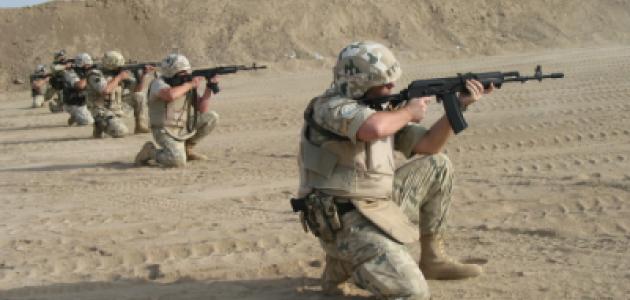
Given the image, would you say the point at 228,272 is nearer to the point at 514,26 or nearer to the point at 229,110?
the point at 229,110

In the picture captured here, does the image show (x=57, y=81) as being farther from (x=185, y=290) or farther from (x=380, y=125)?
(x=380, y=125)

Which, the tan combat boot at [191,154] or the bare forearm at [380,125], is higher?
the bare forearm at [380,125]

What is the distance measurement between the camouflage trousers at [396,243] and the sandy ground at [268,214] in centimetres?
36

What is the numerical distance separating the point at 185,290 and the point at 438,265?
151cm

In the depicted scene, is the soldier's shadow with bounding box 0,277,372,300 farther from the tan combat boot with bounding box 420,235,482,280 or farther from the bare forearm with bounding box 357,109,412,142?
the bare forearm with bounding box 357,109,412,142

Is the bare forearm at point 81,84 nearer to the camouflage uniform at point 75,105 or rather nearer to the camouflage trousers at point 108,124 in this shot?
the camouflage uniform at point 75,105

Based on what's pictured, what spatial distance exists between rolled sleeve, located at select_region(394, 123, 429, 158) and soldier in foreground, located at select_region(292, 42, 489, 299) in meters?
0.03

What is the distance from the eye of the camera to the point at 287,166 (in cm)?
938

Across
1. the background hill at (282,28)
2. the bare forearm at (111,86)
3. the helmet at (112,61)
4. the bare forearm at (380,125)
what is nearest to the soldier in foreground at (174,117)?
the bare forearm at (111,86)

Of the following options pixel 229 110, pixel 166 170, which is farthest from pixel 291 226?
pixel 229 110

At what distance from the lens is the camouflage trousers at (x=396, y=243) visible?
4.18 meters

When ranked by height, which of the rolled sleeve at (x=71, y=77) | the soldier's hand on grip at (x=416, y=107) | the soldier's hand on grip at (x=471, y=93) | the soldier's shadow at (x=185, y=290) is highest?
the rolled sleeve at (x=71, y=77)

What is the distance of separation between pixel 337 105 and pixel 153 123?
6182mm

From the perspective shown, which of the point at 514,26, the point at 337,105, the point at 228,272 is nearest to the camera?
the point at 337,105
